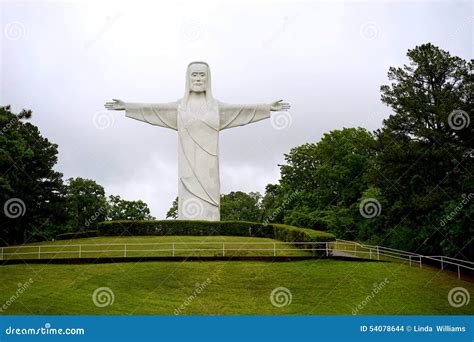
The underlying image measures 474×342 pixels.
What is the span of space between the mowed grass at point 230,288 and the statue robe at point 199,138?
1211cm

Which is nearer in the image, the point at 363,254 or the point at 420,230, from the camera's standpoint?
the point at 363,254

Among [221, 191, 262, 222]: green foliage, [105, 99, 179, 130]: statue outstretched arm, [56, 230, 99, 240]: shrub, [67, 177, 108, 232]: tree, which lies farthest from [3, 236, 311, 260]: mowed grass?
[221, 191, 262, 222]: green foliage

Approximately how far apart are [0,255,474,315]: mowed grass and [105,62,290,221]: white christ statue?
1225cm

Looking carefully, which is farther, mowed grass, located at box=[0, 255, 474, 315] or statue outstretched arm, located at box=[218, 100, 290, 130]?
statue outstretched arm, located at box=[218, 100, 290, 130]

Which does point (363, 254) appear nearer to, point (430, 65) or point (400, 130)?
point (400, 130)

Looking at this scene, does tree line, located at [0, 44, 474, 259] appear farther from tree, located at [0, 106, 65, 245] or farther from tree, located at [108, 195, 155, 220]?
tree, located at [108, 195, 155, 220]

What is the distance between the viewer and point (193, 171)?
1501 inches

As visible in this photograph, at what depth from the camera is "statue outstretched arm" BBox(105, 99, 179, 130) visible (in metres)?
38.5

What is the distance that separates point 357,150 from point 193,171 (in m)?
15.1

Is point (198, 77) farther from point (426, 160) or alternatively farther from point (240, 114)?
point (426, 160)

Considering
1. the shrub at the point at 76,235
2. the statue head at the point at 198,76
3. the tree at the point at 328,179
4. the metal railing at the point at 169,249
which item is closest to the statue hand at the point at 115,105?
the statue head at the point at 198,76

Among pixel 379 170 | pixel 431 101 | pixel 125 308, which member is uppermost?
pixel 431 101

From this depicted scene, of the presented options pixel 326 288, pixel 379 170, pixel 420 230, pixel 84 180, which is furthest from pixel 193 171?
pixel 84 180

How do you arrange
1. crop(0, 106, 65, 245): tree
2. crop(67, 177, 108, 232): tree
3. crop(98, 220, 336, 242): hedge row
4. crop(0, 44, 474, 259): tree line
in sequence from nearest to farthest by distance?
1. crop(0, 44, 474, 259): tree line
2. crop(98, 220, 336, 242): hedge row
3. crop(0, 106, 65, 245): tree
4. crop(67, 177, 108, 232): tree
